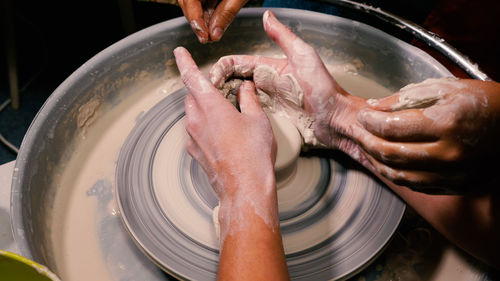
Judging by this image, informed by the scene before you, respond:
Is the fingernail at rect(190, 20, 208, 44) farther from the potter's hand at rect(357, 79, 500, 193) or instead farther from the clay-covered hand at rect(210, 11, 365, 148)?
the potter's hand at rect(357, 79, 500, 193)

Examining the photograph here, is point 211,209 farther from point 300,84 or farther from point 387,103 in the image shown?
point 387,103

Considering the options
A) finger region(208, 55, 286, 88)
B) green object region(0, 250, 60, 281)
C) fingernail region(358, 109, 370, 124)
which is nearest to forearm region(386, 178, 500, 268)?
fingernail region(358, 109, 370, 124)

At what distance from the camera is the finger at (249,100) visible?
38.0 inches

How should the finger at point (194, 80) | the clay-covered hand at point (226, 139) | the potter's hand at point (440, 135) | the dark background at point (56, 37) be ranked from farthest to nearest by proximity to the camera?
the dark background at point (56, 37) < the finger at point (194, 80) < the clay-covered hand at point (226, 139) < the potter's hand at point (440, 135)

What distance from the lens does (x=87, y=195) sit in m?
1.05

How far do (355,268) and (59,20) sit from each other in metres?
2.75

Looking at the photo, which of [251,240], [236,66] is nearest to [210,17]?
[236,66]

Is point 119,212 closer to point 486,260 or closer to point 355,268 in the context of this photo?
point 355,268

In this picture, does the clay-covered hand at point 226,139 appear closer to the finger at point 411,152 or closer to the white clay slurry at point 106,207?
the white clay slurry at point 106,207

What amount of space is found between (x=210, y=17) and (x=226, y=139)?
0.53m

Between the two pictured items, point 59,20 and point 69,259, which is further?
point 59,20

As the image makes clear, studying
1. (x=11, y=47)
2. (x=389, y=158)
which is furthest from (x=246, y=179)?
(x=11, y=47)

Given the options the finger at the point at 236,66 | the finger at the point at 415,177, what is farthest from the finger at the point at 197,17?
the finger at the point at 415,177

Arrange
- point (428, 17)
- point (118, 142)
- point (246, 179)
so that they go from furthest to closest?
point (428, 17) → point (118, 142) → point (246, 179)
